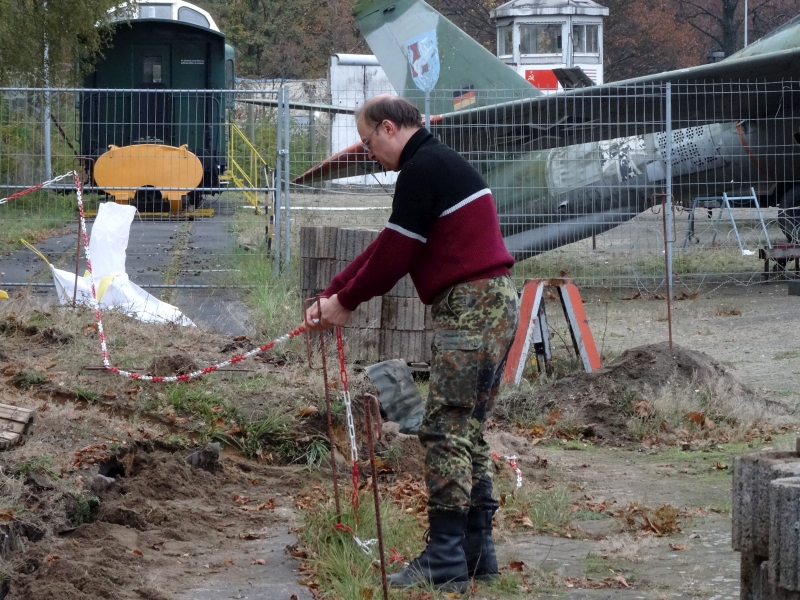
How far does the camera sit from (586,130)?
13477 millimetres

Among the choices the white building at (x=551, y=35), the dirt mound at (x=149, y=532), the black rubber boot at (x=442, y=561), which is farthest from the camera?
the white building at (x=551, y=35)

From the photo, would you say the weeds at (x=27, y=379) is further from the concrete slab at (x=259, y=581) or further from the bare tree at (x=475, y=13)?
the bare tree at (x=475, y=13)

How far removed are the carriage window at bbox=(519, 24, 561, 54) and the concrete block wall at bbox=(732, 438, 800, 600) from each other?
3288cm

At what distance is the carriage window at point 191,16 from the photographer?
77.0ft

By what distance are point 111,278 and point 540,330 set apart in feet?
13.2

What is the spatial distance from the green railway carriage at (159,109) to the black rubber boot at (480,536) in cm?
844

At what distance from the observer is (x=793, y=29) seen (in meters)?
15.2

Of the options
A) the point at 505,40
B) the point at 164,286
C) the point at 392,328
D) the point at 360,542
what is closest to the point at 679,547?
the point at 360,542

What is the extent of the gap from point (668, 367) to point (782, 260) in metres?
8.05

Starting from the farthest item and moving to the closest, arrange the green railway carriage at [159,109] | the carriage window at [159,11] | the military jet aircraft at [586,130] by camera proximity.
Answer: the carriage window at [159,11] → the green railway carriage at [159,109] → the military jet aircraft at [586,130]

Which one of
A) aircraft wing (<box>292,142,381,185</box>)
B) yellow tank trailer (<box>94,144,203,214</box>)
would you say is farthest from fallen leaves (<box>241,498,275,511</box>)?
yellow tank trailer (<box>94,144,203,214</box>)

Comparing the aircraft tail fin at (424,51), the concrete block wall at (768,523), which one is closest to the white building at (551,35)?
the aircraft tail fin at (424,51)

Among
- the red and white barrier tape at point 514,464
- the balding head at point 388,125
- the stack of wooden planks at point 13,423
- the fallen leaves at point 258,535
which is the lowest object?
the fallen leaves at point 258,535

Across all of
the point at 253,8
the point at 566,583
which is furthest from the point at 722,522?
the point at 253,8
